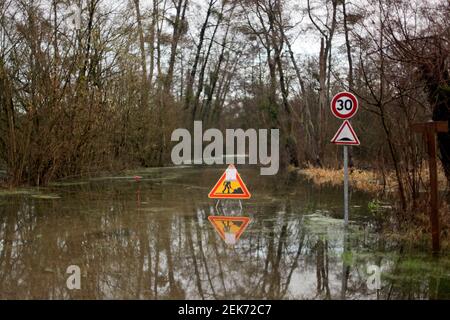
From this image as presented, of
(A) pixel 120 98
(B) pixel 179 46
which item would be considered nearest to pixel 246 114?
(B) pixel 179 46

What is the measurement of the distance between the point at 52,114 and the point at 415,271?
1318cm

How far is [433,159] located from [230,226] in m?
4.13

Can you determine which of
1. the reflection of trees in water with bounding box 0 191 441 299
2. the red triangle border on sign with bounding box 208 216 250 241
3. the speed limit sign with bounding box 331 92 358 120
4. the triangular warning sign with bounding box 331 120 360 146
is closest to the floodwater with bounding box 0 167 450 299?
the reflection of trees in water with bounding box 0 191 441 299

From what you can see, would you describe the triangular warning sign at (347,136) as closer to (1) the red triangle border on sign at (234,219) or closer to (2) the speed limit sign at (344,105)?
(2) the speed limit sign at (344,105)

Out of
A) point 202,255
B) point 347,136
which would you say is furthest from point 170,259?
point 347,136

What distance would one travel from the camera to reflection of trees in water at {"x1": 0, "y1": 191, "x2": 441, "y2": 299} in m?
5.60

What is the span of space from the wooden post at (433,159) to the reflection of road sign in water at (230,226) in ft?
10.2

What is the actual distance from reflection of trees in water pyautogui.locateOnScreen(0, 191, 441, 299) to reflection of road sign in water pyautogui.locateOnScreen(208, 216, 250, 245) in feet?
0.52

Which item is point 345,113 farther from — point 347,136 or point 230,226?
point 230,226

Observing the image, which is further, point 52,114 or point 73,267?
point 52,114

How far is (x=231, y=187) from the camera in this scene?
12.5 meters

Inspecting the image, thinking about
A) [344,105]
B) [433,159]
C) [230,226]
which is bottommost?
[230,226]

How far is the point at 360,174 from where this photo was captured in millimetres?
21641
